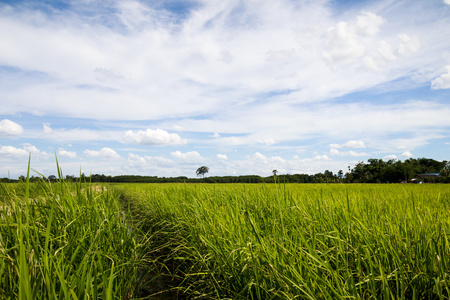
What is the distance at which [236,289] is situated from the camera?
236 cm

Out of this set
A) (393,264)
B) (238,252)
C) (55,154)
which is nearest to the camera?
(393,264)

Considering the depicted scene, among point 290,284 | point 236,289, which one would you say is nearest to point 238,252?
point 236,289

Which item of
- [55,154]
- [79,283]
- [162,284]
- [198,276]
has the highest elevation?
[55,154]

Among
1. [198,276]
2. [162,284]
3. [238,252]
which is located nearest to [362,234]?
[238,252]

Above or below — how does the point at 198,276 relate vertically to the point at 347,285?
below

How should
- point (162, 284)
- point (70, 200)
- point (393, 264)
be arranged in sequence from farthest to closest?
point (162, 284) → point (70, 200) → point (393, 264)

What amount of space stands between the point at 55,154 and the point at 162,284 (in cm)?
219

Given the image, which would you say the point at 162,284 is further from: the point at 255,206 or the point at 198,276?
the point at 255,206

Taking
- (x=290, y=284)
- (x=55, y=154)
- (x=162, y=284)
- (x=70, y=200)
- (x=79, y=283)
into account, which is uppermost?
(x=55, y=154)

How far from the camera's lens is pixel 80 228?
114 inches

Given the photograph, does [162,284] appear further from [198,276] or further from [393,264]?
[393,264]

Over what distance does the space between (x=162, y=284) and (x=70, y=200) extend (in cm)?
167

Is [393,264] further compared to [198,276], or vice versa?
[198,276]

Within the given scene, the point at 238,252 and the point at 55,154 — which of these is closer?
the point at 238,252
